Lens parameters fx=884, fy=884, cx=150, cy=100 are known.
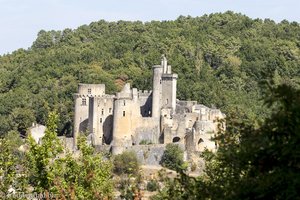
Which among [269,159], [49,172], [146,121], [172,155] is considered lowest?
[269,159]

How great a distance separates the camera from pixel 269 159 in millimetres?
13070

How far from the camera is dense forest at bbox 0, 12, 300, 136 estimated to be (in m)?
72.7

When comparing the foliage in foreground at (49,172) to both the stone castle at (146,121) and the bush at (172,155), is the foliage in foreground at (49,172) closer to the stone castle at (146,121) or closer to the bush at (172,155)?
the bush at (172,155)

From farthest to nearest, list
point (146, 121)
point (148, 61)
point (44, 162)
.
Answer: point (148, 61)
point (146, 121)
point (44, 162)

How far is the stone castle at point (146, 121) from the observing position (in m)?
52.0

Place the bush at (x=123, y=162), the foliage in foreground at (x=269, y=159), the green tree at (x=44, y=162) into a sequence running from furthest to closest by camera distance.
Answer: the bush at (x=123, y=162) → the green tree at (x=44, y=162) → the foliage in foreground at (x=269, y=159)

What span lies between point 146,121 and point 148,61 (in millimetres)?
32754

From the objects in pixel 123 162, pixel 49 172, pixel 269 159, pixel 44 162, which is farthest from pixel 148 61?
pixel 269 159

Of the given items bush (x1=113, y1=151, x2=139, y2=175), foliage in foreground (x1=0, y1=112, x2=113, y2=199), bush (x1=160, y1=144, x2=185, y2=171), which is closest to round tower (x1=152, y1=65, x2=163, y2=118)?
bush (x1=160, y1=144, x2=185, y2=171)

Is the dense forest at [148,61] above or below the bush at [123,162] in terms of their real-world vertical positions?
above

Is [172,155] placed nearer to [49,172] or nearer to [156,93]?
[156,93]

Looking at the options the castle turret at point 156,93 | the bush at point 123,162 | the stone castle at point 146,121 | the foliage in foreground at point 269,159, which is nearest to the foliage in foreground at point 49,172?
the foliage in foreground at point 269,159

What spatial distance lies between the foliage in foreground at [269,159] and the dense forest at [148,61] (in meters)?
49.6

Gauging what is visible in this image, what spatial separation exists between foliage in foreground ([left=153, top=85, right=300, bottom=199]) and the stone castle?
3732cm
